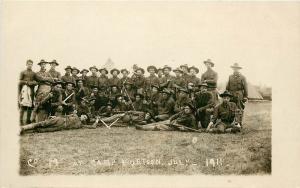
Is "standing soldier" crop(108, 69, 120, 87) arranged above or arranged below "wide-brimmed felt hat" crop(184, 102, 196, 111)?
above

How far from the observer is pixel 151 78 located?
11.5ft

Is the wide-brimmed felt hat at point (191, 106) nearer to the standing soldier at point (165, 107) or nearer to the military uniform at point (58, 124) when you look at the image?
the standing soldier at point (165, 107)

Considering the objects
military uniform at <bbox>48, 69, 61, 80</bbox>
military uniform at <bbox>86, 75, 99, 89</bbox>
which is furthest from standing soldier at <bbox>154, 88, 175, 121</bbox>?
military uniform at <bbox>48, 69, 61, 80</bbox>

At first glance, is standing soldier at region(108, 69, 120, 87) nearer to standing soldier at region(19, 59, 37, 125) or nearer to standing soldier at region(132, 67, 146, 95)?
standing soldier at region(132, 67, 146, 95)

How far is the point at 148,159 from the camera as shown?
346cm

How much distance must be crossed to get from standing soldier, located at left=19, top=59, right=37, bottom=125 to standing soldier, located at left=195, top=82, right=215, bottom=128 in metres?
1.27

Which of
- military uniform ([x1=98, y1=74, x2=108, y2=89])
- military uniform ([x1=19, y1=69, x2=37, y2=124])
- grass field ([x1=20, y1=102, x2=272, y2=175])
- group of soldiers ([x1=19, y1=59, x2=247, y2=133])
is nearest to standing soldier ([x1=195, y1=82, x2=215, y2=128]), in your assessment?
group of soldiers ([x1=19, y1=59, x2=247, y2=133])

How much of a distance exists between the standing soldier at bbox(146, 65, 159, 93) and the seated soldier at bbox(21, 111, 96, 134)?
0.55 meters

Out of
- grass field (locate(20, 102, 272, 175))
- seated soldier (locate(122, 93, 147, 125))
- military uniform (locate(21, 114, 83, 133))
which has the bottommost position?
grass field (locate(20, 102, 272, 175))

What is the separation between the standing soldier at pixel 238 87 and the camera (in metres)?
3.49

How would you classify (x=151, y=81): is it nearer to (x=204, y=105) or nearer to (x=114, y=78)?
(x=114, y=78)

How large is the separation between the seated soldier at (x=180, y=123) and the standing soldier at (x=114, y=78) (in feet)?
1.25

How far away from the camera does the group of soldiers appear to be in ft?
11.5

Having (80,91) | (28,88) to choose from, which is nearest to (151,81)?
(80,91)
